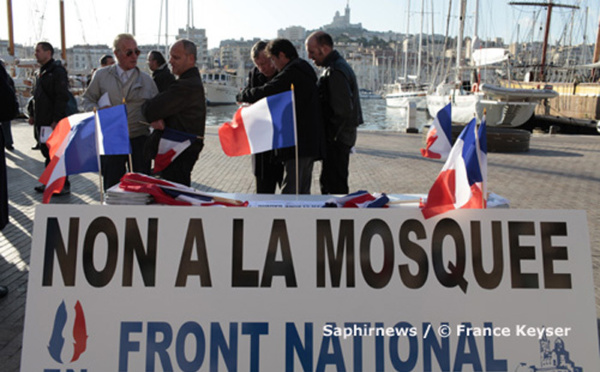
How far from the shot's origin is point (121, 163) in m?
5.88

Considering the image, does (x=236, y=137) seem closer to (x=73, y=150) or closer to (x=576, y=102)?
(x=73, y=150)

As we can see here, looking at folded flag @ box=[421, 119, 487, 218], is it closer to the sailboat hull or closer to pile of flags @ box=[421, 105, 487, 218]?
pile of flags @ box=[421, 105, 487, 218]

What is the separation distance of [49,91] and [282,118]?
5.30 m

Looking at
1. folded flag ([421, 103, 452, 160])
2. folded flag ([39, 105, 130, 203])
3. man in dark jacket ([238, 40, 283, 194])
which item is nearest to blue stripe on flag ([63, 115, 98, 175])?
folded flag ([39, 105, 130, 203])

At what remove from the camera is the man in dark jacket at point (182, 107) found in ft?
17.5

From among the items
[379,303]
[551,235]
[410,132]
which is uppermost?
[551,235]

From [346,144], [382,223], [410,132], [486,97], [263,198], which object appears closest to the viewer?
[382,223]

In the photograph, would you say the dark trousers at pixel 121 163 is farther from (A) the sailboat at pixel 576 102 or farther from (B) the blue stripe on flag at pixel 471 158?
(A) the sailboat at pixel 576 102

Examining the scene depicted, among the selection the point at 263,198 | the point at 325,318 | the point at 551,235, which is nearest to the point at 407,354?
the point at 325,318

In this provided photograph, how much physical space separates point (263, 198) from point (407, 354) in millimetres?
1859

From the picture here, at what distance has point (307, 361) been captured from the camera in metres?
2.64

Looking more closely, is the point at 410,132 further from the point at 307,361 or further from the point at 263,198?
the point at 307,361

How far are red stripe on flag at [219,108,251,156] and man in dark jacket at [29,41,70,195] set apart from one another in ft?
15.5

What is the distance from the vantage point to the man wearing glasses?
592 centimetres
